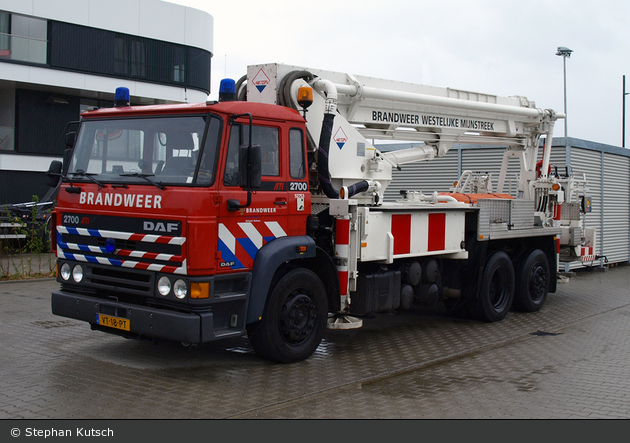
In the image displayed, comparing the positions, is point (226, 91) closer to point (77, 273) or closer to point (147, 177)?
point (147, 177)

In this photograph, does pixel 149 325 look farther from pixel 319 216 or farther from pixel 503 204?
pixel 503 204

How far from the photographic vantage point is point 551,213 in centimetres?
1229

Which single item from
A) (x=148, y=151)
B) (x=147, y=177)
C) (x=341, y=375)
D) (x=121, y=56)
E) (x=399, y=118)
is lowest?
(x=341, y=375)

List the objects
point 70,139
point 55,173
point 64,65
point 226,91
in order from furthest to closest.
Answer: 1. point 64,65
2. point 70,139
3. point 55,173
4. point 226,91

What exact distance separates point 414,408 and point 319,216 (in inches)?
112

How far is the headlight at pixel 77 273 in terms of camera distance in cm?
712

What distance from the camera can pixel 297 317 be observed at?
7.24m

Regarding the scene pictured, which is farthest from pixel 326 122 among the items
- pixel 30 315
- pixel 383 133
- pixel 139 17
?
pixel 139 17

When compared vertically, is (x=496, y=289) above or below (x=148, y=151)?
below

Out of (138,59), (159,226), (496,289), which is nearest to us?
(159,226)

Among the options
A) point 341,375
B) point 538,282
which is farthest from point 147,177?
point 538,282

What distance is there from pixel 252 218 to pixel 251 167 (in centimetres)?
57

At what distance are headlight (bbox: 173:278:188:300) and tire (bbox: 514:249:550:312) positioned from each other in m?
6.72

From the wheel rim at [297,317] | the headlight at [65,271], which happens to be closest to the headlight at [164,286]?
the wheel rim at [297,317]
